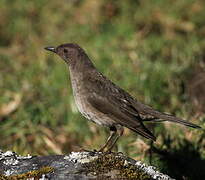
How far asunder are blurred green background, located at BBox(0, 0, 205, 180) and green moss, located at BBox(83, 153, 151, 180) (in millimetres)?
1776

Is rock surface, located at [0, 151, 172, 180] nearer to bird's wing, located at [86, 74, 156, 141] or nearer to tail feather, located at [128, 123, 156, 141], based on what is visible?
tail feather, located at [128, 123, 156, 141]

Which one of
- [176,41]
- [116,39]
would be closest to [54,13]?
[116,39]

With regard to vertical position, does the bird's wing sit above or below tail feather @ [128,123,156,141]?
above

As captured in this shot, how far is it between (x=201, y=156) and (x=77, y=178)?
2897 millimetres

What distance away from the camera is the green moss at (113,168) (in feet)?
15.0

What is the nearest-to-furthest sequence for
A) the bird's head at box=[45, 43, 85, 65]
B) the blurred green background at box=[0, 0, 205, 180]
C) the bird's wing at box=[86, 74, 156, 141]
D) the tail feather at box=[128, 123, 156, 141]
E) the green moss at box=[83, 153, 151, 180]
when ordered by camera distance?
the green moss at box=[83, 153, 151, 180] < the tail feather at box=[128, 123, 156, 141] < the bird's wing at box=[86, 74, 156, 141] < the bird's head at box=[45, 43, 85, 65] < the blurred green background at box=[0, 0, 205, 180]

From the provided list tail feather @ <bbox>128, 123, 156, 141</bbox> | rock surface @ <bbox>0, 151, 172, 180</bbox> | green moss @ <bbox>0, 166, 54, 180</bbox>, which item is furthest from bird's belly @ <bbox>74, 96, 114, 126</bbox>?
green moss @ <bbox>0, 166, 54, 180</bbox>

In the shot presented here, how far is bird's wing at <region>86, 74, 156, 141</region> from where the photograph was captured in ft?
20.4

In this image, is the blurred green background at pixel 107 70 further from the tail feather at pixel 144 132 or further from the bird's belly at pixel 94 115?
the bird's belly at pixel 94 115

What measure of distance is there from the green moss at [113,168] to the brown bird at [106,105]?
47.3 inches

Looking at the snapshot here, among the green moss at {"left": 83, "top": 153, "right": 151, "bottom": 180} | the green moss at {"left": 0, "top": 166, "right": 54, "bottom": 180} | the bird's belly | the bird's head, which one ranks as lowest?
the green moss at {"left": 0, "top": 166, "right": 54, "bottom": 180}

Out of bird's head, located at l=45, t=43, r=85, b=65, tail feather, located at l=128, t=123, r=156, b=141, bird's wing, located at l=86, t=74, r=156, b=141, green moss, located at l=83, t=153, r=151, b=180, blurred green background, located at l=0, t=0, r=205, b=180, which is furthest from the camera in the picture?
blurred green background, located at l=0, t=0, r=205, b=180

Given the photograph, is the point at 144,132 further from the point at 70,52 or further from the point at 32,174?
the point at 32,174

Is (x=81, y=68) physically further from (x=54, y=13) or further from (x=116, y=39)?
(x=54, y=13)
